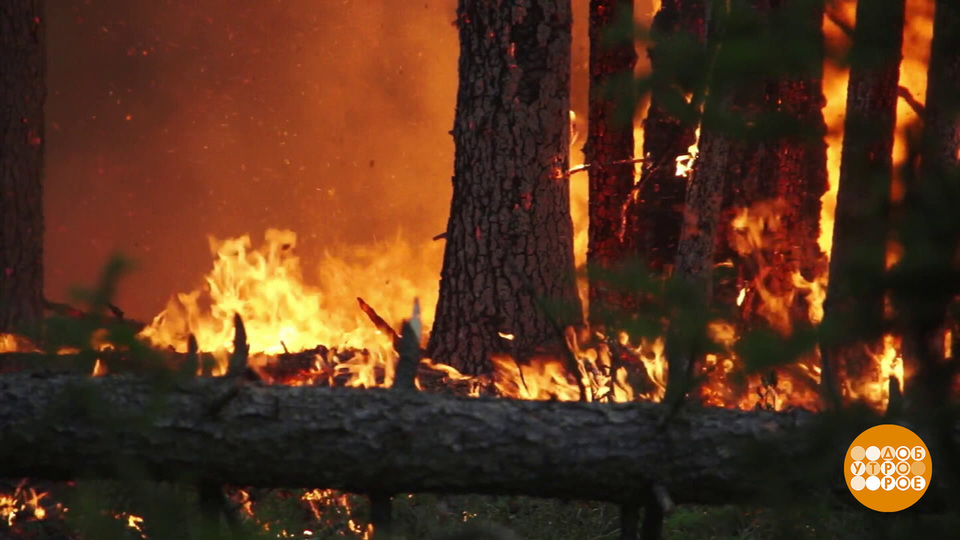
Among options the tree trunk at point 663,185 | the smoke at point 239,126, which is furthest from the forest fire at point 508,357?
the tree trunk at point 663,185

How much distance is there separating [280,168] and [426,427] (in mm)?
12034

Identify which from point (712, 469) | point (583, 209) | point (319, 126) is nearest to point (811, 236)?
point (583, 209)

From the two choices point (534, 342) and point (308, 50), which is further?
point (308, 50)

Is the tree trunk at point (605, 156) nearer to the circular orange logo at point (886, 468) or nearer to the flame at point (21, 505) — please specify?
the flame at point (21, 505)

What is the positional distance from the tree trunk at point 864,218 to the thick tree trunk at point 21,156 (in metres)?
4.63

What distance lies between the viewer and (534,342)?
6.38 meters

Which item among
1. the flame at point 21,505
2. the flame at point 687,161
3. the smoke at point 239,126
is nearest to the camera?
the flame at point 21,505

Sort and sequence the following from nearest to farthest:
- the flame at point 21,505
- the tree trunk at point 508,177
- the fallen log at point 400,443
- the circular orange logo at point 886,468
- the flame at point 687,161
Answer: the circular orange logo at point 886,468, the fallen log at point 400,443, the flame at point 21,505, the tree trunk at point 508,177, the flame at point 687,161

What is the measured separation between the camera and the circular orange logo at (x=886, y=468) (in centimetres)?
212

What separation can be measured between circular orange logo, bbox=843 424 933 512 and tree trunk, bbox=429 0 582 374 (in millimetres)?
3980

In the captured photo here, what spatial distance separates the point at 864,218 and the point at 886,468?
1.01m

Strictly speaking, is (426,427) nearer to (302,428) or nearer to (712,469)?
(302,428)

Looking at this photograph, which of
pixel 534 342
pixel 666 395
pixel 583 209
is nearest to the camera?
pixel 666 395

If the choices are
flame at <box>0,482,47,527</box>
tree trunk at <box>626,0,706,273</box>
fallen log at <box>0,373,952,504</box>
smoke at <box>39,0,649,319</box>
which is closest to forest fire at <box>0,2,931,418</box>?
fallen log at <box>0,373,952,504</box>
